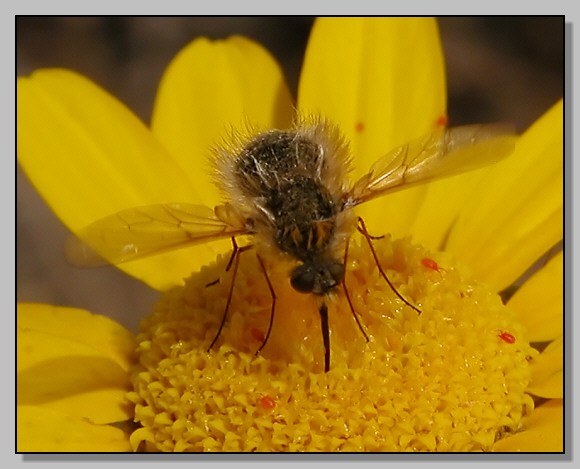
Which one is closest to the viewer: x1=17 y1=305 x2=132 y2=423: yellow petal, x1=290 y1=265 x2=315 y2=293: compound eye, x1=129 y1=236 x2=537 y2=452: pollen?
x1=290 y1=265 x2=315 y2=293: compound eye

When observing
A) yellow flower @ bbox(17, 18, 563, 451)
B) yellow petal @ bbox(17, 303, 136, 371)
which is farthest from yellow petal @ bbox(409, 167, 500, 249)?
yellow petal @ bbox(17, 303, 136, 371)

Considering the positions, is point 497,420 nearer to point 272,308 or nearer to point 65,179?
point 272,308

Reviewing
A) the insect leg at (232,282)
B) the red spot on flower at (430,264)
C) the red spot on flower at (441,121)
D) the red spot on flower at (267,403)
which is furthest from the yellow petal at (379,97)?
the red spot on flower at (267,403)

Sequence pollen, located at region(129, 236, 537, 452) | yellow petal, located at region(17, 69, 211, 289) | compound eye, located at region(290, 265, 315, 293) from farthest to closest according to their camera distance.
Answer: yellow petal, located at region(17, 69, 211, 289)
pollen, located at region(129, 236, 537, 452)
compound eye, located at region(290, 265, 315, 293)

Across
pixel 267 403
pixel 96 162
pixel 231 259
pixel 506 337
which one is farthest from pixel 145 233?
pixel 506 337

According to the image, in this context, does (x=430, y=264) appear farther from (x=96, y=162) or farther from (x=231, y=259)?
(x=96, y=162)

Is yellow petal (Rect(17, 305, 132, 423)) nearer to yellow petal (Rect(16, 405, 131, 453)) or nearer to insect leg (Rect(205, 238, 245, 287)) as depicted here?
yellow petal (Rect(16, 405, 131, 453))
